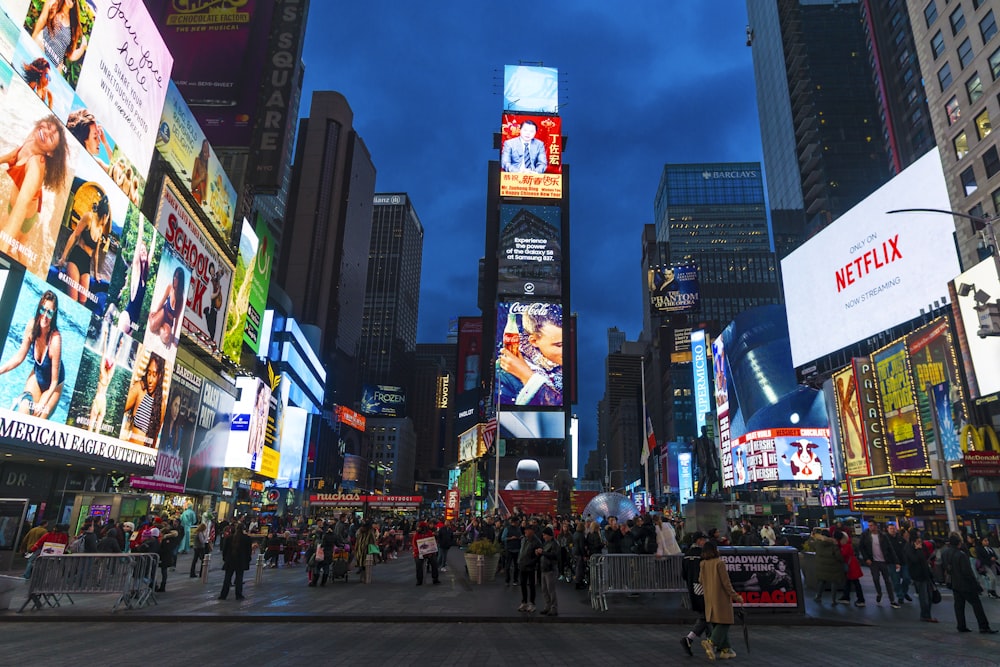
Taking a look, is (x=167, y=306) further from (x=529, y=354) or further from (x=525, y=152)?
(x=525, y=152)

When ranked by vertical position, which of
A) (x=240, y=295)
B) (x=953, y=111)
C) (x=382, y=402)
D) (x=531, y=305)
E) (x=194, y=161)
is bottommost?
(x=240, y=295)

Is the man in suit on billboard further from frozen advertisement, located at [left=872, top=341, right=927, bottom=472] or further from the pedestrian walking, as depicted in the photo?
the pedestrian walking

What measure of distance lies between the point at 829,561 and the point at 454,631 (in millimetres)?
9599

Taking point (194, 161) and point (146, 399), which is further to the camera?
point (194, 161)

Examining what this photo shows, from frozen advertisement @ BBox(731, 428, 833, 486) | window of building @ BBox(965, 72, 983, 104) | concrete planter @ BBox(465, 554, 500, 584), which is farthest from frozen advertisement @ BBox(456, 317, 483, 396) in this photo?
concrete planter @ BBox(465, 554, 500, 584)

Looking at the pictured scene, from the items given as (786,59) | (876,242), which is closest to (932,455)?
(876,242)

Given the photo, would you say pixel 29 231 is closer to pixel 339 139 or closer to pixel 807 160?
pixel 807 160

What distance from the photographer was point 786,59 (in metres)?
118

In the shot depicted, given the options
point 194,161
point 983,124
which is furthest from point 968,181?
point 194,161

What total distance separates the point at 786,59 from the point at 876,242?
88588 millimetres

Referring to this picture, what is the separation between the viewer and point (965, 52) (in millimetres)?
43531

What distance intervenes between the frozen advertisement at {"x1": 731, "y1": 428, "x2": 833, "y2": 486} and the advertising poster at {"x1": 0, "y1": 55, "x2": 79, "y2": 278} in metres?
68.1

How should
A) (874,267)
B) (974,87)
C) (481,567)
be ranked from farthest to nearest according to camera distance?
(874,267) < (974,87) < (481,567)

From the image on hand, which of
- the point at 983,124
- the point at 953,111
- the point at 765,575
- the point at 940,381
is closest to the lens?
the point at 765,575
